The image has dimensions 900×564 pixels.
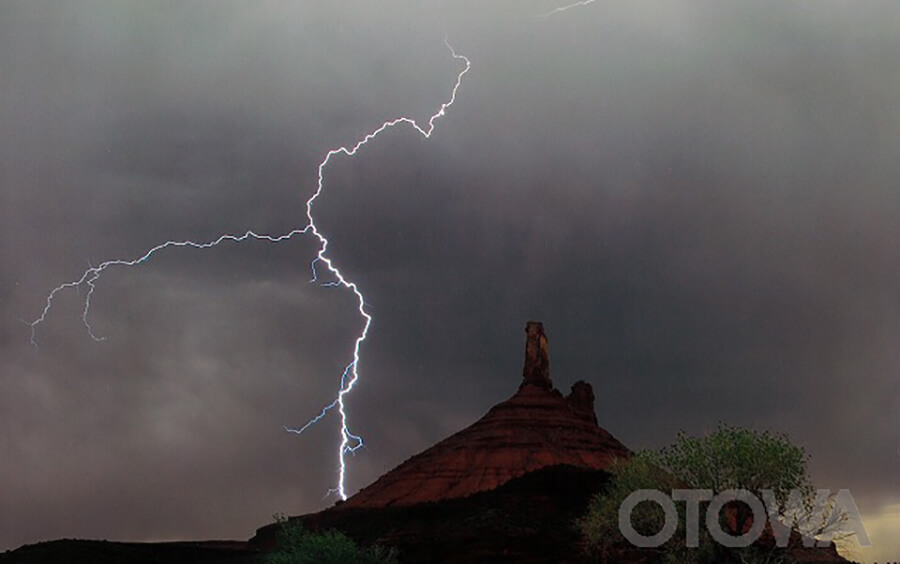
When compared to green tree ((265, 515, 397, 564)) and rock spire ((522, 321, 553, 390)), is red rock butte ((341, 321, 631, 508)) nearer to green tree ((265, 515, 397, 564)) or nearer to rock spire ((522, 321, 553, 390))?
rock spire ((522, 321, 553, 390))

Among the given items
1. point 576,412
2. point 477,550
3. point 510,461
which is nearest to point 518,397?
point 576,412

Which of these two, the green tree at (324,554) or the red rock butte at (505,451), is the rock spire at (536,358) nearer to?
the red rock butte at (505,451)

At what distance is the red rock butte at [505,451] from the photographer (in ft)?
436

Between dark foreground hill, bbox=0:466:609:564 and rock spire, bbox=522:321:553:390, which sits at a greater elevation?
rock spire, bbox=522:321:553:390

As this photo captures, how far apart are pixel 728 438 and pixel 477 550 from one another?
41928 millimetres

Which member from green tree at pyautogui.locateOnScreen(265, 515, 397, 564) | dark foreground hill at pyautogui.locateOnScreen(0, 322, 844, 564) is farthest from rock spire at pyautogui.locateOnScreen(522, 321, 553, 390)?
green tree at pyautogui.locateOnScreen(265, 515, 397, 564)

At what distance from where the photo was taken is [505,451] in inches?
5443

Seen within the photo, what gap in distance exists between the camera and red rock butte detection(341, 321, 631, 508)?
132750 mm

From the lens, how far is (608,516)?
65250 mm

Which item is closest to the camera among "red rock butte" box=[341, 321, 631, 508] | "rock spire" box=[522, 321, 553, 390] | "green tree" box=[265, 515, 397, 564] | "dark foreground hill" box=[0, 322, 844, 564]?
"green tree" box=[265, 515, 397, 564]

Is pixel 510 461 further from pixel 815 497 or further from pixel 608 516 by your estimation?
pixel 815 497

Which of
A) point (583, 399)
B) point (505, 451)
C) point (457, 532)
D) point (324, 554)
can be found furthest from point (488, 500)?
point (583, 399)

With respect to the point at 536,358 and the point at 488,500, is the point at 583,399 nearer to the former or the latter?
the point at 536,358

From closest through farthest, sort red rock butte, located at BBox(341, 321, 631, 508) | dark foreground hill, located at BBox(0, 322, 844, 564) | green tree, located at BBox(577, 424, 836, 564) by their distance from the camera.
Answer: green tree, located at BBox(577, 424, 836, 564) → dark foreground hill, located at BBox(0, 322, 844, 564) → red rock butte, located at BBox(341, 321, 631, 508)
